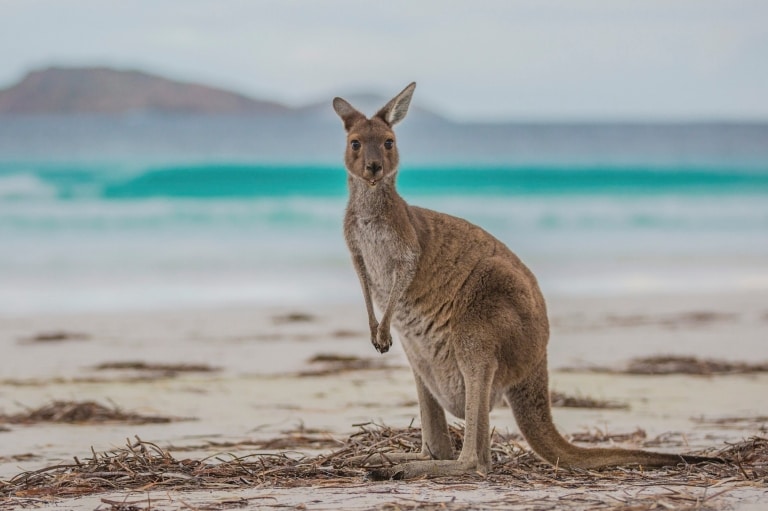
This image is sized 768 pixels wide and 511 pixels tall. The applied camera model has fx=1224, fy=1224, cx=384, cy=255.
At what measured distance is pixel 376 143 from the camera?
469 cm

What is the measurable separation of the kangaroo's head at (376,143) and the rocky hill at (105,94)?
34.2 metres

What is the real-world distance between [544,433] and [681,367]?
3.90 metres

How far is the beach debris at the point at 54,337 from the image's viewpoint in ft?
32.7

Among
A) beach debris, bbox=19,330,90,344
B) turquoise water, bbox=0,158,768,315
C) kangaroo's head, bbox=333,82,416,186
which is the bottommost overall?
beach debris, bbox=19,330,90,344

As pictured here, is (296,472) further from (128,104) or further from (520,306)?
(128,104)

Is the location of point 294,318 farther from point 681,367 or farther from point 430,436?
point 430,436

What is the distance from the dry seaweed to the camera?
414 cm

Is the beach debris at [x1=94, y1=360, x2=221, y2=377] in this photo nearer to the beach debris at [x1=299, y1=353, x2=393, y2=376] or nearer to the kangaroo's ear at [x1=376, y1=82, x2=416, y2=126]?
the beach debris at [x1=299, y1=353, x2=393, y2=376]

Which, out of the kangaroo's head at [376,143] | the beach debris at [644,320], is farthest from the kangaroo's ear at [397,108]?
the beach debris at [644,320]

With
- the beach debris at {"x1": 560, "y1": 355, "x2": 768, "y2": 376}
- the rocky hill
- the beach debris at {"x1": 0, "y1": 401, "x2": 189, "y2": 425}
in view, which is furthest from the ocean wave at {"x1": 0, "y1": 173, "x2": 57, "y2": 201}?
the beach debris at {"x1": 0, "y1": 401, "x2": 189, "y2": 425}

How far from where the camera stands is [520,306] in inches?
181

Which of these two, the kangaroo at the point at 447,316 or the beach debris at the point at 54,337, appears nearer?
the kangaroo at the point at 447,316

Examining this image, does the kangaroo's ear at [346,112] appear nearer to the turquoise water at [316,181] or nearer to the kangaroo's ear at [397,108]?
the kangaroo's ear at [397,108]

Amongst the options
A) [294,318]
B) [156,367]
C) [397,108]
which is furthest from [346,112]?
[294,318]
